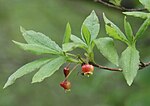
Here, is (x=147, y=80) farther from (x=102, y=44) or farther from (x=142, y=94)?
(x=102, y=44)

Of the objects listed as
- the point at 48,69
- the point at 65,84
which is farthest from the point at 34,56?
the point at 48,69

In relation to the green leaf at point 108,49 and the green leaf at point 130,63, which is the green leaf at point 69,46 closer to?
the green leaf at point 108,49

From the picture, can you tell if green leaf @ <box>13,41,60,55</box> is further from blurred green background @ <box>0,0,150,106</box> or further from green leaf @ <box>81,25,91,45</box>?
blurred green background @ <box>0,0,150,106</box>

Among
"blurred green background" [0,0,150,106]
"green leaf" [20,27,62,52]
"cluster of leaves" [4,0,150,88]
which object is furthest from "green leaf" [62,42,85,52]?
"blurred green background" [0,0,150,106]

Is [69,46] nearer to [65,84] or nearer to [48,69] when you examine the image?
[48,69]

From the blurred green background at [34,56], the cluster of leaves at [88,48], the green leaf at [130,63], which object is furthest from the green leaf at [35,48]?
the blurred green background at [34,56]

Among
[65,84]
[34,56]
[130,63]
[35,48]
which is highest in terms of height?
[35,48]

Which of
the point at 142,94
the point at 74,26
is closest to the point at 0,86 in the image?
the point at 74,26
